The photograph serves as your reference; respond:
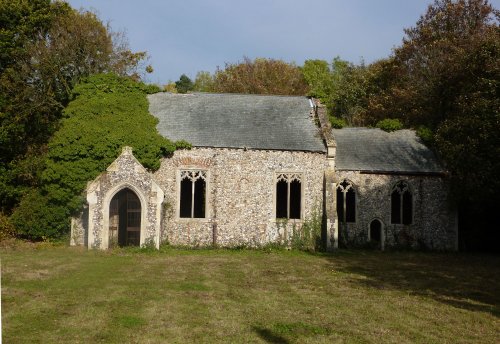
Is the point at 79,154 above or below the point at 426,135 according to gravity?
below

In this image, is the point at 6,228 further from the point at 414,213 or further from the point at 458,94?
the point at 458,94

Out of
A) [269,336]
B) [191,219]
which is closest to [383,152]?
[191,219]

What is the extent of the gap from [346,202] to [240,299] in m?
14.6

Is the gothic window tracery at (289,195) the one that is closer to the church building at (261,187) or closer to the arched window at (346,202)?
the church building at (261,187)

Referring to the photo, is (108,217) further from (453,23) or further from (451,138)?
(453,23)

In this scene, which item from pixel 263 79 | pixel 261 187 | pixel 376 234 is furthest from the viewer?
pixel 263 79

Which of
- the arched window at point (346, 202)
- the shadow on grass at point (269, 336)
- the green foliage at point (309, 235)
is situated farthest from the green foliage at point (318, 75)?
the shadow on grass at point (269, 336)

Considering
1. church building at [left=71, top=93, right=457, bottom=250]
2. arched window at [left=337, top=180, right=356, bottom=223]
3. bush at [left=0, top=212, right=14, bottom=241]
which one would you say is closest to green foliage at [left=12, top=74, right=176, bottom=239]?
bush at [left=0, top=212, right=14, bottom=241]

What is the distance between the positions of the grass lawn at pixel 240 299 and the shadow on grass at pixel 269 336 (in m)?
0.02

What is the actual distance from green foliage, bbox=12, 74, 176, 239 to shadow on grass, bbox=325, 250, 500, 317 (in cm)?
965

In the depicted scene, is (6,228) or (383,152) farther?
(383,152)

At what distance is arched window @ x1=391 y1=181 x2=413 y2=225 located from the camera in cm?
2531

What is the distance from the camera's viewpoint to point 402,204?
2530 centimetres

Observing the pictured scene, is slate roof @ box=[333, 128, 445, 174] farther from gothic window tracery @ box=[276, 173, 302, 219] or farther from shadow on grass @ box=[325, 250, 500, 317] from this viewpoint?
shadow on grass @ box=[325, 250, 500, 317]
